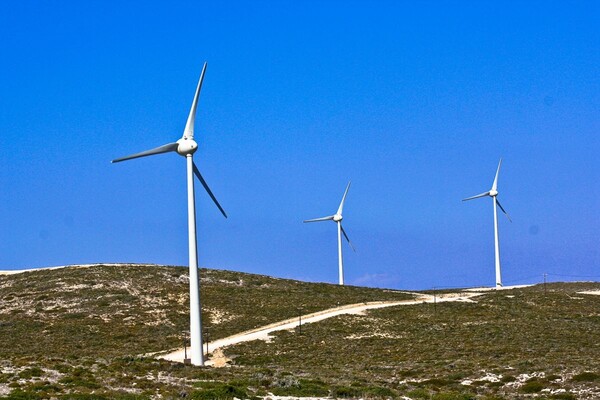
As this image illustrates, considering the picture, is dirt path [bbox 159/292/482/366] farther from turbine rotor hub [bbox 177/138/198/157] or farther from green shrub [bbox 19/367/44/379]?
green shrub [bbox 19/367/44/379]

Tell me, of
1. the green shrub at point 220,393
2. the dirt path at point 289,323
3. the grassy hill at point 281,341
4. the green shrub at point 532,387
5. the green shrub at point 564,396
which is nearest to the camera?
the green shrub at point 220,393

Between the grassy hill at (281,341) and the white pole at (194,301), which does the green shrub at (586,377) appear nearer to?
the grassy hill at (281,341)

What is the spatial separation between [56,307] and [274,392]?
200ft

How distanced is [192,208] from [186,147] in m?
5.08

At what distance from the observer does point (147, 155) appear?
200 ft

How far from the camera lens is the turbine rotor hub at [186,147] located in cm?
5831

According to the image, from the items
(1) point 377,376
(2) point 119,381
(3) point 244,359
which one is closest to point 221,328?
(3) point 244,359

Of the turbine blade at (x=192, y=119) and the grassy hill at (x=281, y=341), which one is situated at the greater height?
the turbine blade at (x=192, y=119)

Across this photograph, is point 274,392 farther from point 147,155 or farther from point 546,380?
point 147,155

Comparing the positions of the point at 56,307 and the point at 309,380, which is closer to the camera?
the point at 309,380

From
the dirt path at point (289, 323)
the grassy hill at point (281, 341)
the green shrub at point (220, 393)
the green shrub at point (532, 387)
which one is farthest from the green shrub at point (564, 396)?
the dirt path at point (289, 323)

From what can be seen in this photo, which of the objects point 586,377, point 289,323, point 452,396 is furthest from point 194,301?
point 289,323

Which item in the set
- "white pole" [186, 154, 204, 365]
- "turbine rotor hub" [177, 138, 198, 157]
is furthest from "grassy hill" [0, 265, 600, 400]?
"turbine rotor hub" [177, 138, 198, 157]

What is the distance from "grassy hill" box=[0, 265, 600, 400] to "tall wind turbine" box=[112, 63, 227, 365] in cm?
242
